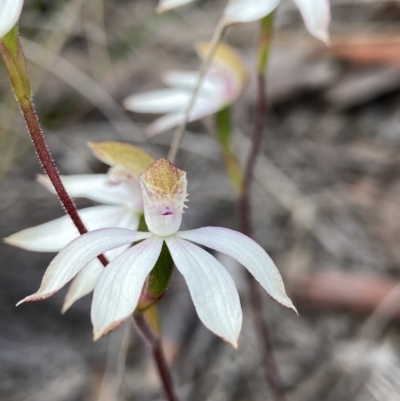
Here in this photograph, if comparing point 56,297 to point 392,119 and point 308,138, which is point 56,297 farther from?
point 392,119

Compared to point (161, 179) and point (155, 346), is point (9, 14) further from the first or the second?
point (155, 346)

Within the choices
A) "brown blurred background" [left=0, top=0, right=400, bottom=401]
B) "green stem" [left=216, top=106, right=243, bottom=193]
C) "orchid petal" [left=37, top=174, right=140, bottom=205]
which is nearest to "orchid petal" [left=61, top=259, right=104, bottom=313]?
"orchid petal" [left=37, top=174, right=140, bottom=205]

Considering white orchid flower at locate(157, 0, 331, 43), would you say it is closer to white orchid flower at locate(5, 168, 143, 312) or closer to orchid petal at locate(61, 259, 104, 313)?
white orchid flower at locate(5, 168, 143, 312)

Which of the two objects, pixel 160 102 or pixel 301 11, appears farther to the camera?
pixel 160 102

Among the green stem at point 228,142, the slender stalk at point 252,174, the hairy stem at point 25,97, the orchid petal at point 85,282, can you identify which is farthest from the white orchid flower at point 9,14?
the green stem at point 228,142

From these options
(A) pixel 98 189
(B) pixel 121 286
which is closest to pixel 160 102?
(A) pixel 98 189

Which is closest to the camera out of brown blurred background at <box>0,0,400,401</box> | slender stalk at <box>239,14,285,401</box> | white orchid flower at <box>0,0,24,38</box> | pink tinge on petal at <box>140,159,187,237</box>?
white orchid flower at <box>0,0,24,38</box>
